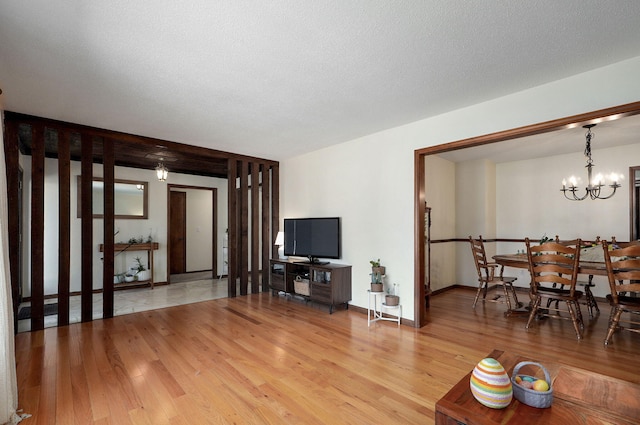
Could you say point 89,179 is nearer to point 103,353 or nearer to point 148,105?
point 148,105

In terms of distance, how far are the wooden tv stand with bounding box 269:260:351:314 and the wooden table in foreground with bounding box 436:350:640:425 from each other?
281 cm

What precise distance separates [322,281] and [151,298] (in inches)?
116

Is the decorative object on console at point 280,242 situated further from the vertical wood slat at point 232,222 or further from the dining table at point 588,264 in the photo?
the dining table at point 588,264

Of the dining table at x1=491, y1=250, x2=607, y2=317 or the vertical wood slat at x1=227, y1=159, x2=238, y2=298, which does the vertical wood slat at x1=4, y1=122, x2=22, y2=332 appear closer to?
the vertical wood slat at x1=227, y1=159, x2=238, y2=298

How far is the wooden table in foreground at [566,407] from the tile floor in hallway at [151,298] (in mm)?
4392

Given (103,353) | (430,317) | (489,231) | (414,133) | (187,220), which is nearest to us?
(103,353)

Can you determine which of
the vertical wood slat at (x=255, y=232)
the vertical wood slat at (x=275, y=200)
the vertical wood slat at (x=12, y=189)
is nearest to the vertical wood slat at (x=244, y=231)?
the vertical wood slat at (x=255, y=232)

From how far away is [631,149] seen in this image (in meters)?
4.69

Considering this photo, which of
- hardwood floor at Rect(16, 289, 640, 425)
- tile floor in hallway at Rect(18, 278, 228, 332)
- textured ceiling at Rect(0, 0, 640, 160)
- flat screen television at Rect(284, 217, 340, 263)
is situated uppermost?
textured ceiling at Rect(0, 0, 640, 160)

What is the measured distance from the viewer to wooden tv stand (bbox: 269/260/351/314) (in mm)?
4203

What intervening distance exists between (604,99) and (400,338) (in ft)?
9.01

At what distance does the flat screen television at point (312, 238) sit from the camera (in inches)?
181

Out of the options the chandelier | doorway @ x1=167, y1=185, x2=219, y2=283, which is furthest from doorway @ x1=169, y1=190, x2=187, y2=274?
the chandelier

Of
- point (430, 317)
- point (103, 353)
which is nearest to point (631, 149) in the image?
point (430, 317)
